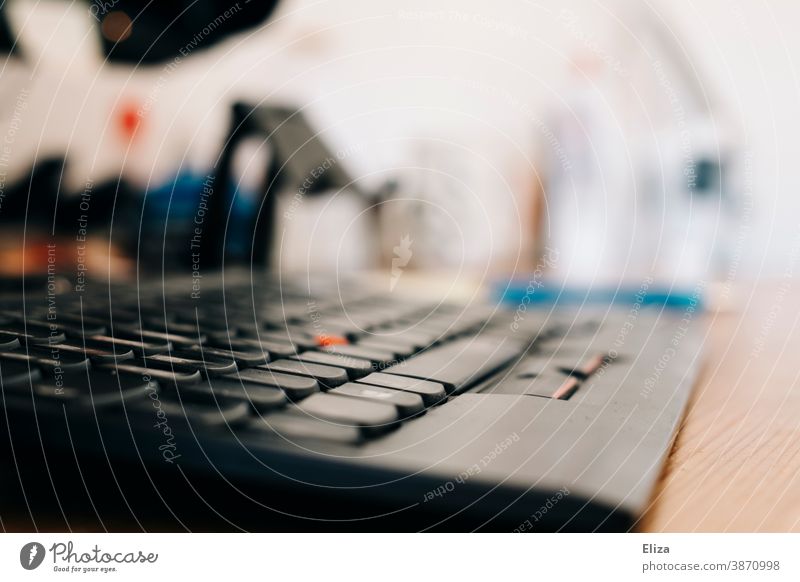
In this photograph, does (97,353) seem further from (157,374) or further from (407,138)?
(407,138)

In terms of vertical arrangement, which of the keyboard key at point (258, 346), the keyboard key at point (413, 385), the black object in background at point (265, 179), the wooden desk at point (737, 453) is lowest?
the wooden desk at point (737, 453)

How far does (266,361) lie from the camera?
0.19 meters

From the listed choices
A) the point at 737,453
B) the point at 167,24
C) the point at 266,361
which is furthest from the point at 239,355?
the point at 167,24

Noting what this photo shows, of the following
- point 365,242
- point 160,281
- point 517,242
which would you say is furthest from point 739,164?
point 160,281

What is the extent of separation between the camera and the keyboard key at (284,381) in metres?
0.16

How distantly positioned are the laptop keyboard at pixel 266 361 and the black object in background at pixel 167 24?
6.9 inches

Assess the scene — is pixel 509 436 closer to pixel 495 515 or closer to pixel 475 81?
pixel 495 515

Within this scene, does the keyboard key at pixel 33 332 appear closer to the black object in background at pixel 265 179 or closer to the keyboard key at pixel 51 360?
the keyboard key at pixel 51 360

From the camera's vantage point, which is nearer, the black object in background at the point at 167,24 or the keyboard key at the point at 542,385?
the keyboard key at the point at 542,385

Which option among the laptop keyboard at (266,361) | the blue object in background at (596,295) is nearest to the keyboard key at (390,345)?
the laptop keyboard at (266,361)

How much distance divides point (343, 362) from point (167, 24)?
0.29 m

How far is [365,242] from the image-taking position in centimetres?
57

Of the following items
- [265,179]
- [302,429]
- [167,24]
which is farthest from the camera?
[265,179]
